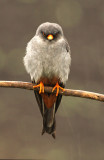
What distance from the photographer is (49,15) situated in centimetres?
955

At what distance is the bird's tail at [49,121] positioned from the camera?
511 cm

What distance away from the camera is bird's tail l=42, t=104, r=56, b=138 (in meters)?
5.11

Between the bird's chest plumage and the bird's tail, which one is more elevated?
the bird's chest plumage

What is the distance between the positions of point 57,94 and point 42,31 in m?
0.87

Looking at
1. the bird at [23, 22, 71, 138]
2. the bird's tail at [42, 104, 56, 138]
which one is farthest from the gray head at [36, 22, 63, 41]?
the bird's tail at [42, 104, 56, 138]

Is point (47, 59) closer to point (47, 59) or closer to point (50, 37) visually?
point (47, 59)

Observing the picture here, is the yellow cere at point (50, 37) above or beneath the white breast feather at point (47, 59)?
above

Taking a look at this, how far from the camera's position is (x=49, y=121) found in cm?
519

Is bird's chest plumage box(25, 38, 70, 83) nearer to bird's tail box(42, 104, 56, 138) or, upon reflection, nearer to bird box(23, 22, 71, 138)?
bird box(23, 22, 71, 138)

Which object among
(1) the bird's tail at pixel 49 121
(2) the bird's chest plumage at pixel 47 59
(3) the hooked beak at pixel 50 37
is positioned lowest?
(1) the bird's tail at pixel 49 121

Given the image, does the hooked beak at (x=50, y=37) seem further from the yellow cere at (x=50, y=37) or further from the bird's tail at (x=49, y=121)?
the bird's tail at (x=49, y=121)

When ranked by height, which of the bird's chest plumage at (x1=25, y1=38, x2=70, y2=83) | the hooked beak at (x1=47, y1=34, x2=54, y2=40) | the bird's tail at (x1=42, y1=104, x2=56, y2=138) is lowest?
the bird's tail at (x1=42, y1=104, x2=56, y2=138)

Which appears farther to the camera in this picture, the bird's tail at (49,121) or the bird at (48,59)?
the bird's tail at (49,121)

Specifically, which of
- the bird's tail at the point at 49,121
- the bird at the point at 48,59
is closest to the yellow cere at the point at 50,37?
the bird at the point at 48,59
